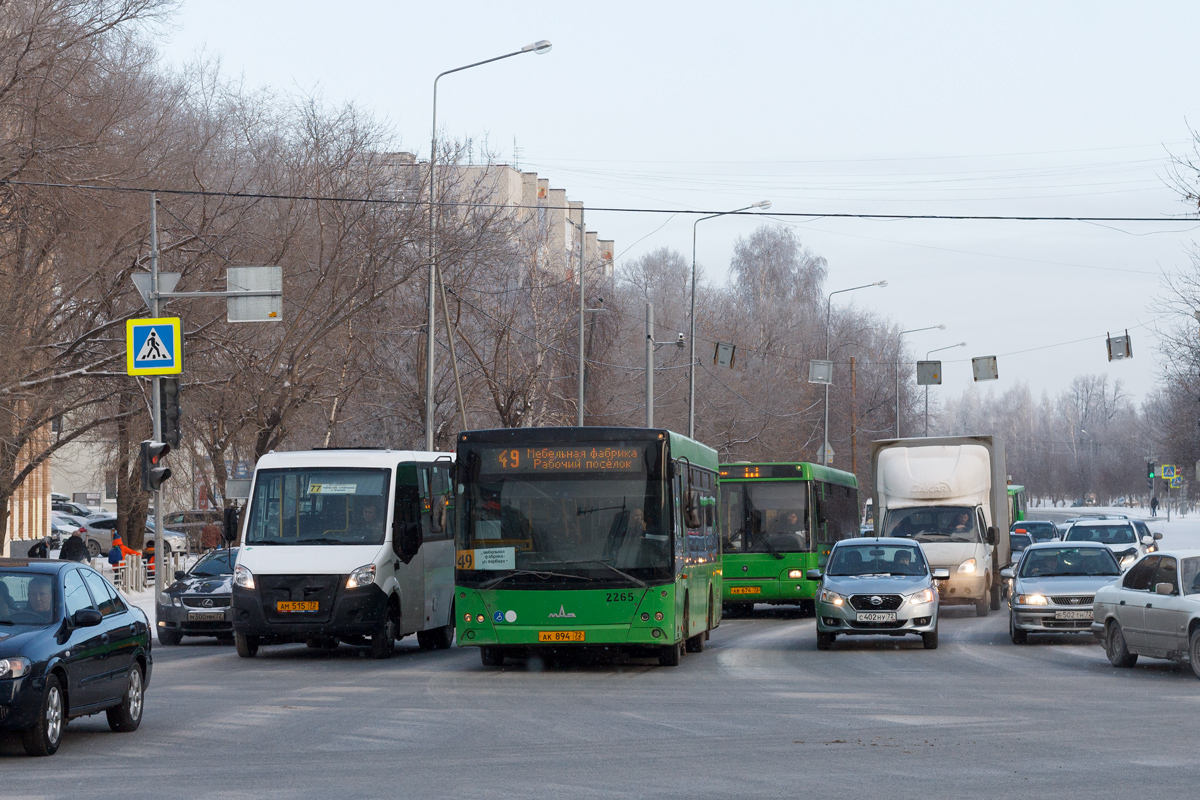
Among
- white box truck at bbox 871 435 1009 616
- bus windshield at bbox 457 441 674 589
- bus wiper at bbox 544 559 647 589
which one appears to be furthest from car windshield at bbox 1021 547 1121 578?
bus wiper at bbox 544 559 647 589

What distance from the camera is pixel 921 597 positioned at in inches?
811

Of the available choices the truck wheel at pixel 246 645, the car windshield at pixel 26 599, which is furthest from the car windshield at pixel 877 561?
the car windshield at pixel 26 599

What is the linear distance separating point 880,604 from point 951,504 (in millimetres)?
9767

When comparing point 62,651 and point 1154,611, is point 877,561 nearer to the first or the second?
point 1154,611

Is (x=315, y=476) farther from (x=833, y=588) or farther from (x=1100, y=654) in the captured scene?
(x=1100, y=654)

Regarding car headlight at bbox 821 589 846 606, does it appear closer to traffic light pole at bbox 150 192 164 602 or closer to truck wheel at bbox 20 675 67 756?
traffic light pole at bbox 150 192 164 602

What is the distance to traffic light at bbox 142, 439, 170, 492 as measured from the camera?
23.2 metres

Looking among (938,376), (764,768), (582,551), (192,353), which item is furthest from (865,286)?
(764,768)

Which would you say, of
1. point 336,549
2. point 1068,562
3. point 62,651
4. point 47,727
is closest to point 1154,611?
point 1068,562

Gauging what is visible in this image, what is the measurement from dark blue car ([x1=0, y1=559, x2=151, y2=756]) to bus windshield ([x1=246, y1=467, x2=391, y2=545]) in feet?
22.8

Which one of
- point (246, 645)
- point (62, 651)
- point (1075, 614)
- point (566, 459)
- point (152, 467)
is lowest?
point (246, 645)

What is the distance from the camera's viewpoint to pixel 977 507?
2950 centimetres

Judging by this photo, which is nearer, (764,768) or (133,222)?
(764,768)

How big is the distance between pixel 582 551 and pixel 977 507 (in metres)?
14.2
